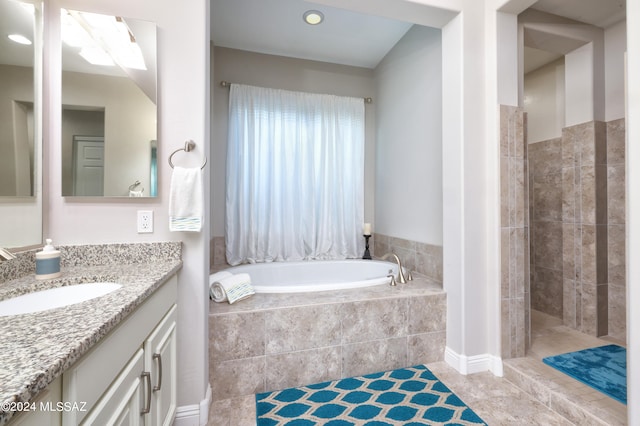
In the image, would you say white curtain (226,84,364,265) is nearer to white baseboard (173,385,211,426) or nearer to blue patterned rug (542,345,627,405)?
white baseboard (173,385,211,426)

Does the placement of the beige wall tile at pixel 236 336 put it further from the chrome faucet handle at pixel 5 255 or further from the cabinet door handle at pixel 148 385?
the chrome faucet handle at pixel 5 255

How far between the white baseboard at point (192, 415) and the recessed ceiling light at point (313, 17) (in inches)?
116

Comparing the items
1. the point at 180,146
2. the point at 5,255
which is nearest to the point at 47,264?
the point at 5,255

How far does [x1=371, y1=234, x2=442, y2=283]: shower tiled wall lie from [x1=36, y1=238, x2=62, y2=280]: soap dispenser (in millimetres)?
2411

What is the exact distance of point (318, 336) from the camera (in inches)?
72.1

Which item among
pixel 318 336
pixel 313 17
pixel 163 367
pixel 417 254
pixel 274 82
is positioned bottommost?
pixel 318 336

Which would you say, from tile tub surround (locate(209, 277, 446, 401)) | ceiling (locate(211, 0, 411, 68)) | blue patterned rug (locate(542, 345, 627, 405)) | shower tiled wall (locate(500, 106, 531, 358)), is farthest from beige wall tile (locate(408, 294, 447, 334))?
ceiling (locate(211, 0, 411, 68))

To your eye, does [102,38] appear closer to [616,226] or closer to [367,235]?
[367,235]

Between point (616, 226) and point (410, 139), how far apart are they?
69.5 inches

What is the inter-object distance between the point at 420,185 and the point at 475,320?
126cm

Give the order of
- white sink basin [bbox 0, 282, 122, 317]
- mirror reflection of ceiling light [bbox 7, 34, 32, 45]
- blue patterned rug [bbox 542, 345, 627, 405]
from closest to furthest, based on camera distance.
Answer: white sink basin [bbox 0, 282, 122, 317] < mirror reflection of ceiling light [bbox 7, 34, 32, 45] < blue patterned rug [bbox 542, 345, 627, 405]

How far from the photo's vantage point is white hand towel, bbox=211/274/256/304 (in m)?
1.88

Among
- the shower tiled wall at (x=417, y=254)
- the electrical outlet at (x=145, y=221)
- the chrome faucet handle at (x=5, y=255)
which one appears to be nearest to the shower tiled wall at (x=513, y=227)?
the shower tiled wall at (x=417, y=254)

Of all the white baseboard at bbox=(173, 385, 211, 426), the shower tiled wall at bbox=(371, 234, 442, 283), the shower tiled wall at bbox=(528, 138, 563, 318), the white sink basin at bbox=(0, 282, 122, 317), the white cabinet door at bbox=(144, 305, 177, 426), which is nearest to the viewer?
the white sink basin at bbox=(0, 282, 122, 317)
